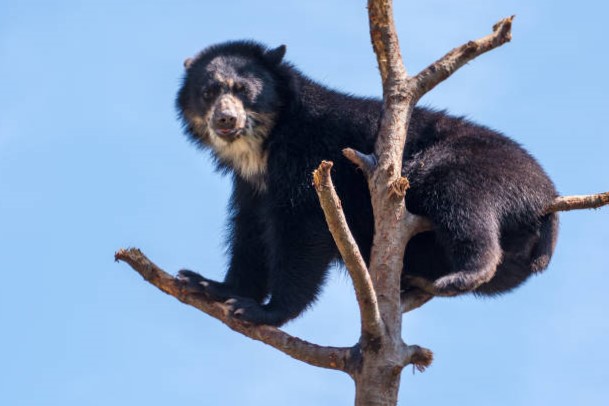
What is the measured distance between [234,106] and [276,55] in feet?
3.15

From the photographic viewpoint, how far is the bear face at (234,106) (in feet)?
30.1

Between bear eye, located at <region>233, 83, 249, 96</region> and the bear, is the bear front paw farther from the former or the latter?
bear eye, located at <region>233, 83, 249, 96</region>

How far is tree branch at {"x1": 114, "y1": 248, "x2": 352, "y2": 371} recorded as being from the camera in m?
6.84

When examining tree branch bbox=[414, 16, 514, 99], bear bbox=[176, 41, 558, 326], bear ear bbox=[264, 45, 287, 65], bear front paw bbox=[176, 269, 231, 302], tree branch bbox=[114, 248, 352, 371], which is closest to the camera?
tree branch bbox=[114, 248, 352, 371]

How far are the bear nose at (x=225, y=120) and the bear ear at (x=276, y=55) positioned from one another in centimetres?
105

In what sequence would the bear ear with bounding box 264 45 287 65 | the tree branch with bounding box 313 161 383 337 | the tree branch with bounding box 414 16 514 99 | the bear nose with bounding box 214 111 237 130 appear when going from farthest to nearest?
the bear ear with bounding box 264 45 287 65, the bear nose with bounding box 214 111 237 130, the tree branch with bounding box 414 16 514 99, the tree branch with bounding box 313 161 383 337

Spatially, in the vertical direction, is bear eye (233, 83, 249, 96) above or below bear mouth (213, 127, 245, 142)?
above

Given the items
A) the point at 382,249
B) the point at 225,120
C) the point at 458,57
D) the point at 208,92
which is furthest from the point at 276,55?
the point at 382,249

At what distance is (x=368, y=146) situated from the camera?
29.2ft

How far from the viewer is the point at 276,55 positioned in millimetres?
9883

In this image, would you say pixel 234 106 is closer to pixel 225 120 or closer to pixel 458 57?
pixel 225 120

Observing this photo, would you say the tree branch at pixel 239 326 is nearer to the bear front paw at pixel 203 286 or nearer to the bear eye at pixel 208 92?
the bear front paw at pixel 203 286

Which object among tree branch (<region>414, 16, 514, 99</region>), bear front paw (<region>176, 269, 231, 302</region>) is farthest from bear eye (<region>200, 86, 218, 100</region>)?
tree branch (<region>414, 16, 514, 99</region>)

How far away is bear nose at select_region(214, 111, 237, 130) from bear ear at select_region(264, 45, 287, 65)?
3.43 ft
